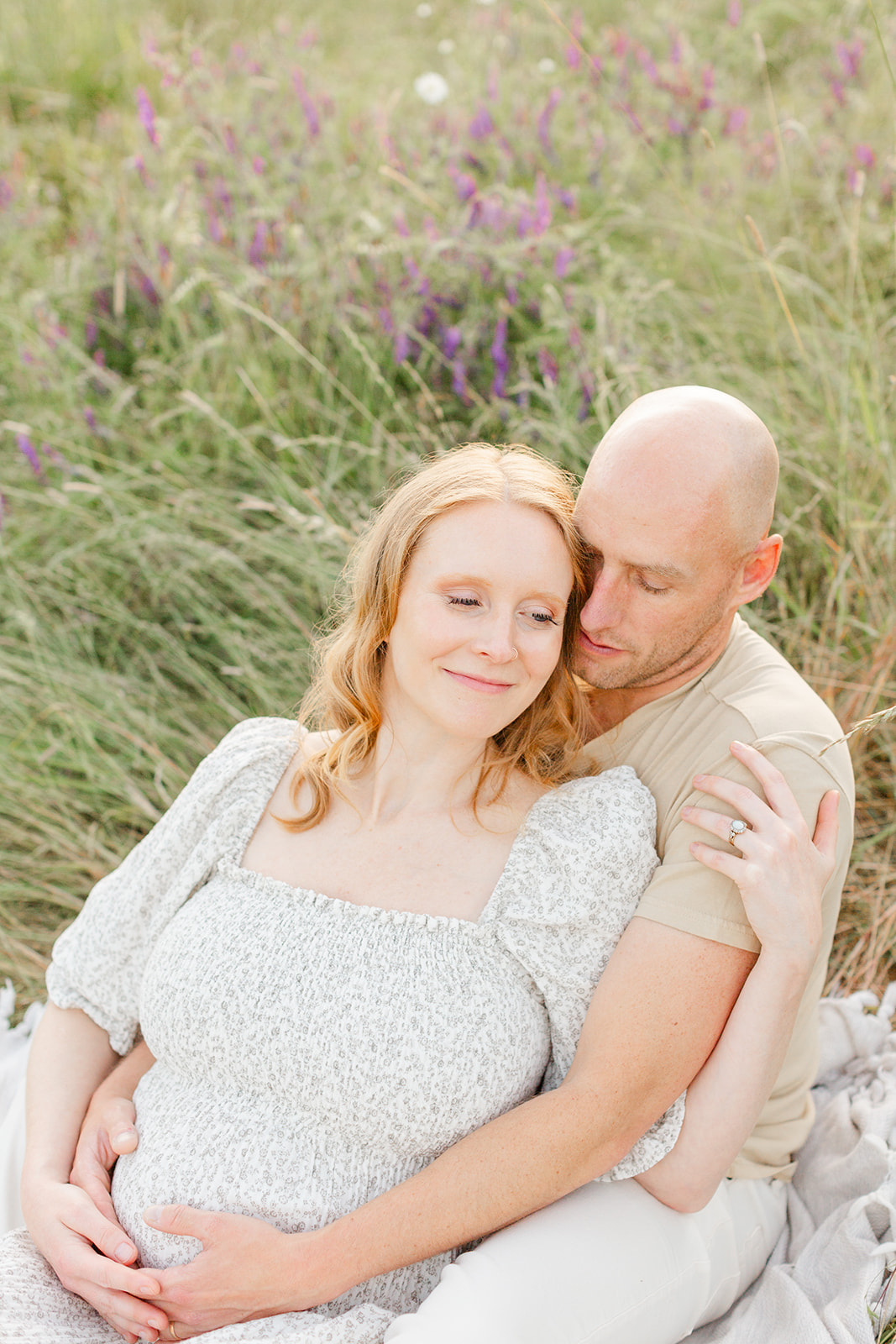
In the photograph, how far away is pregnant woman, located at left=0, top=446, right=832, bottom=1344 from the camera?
1.73m

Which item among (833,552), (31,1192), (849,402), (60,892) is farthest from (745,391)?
(31,1192)

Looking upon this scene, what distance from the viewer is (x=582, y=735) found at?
212 cm

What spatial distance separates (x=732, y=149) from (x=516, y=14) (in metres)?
1.99

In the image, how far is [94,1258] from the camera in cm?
171

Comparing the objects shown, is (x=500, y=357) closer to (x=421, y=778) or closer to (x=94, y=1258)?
(x=421, y=778)

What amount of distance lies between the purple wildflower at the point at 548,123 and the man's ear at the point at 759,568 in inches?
99.5

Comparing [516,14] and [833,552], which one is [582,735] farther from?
[516,14]

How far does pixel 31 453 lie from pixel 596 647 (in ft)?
6.96

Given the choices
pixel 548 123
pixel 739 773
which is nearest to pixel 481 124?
pixel 548 123

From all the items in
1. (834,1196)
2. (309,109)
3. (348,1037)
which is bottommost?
(834,1196)

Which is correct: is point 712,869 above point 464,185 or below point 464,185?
below

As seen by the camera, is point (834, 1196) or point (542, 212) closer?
point (834, 1196)

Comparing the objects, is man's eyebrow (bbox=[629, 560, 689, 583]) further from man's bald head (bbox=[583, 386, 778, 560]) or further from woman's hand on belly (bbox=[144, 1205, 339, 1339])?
woman's hand on belly (bbox=[144, 1205, 339, 1339])

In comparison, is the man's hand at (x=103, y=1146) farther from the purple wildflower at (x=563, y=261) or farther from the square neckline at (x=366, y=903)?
the purple wildflower at (x=563, y=261)
